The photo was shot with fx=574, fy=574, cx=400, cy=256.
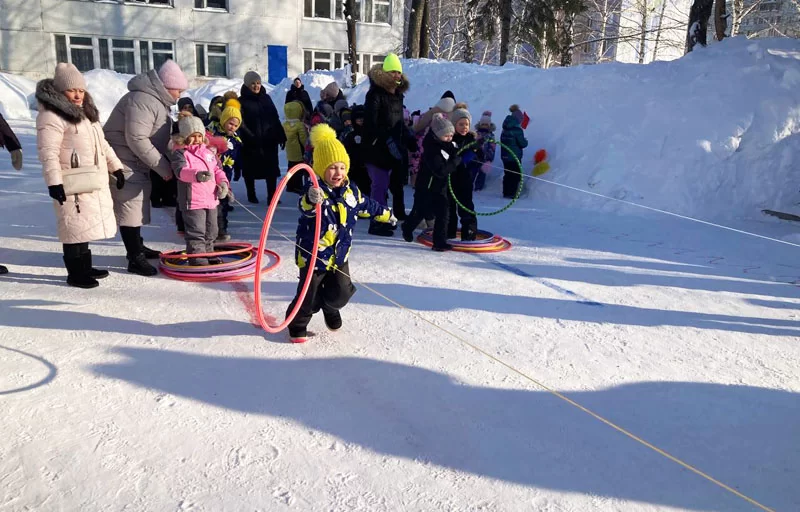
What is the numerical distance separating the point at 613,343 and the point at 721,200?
19.5 ft

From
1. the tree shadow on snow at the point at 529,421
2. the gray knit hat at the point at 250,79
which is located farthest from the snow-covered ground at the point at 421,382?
the gray knit hat at the point at 250,79

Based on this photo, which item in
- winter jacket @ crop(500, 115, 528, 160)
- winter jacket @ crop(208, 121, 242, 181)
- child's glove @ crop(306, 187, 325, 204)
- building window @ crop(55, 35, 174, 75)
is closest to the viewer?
child's glove @ crop(306, 187, 325, 204)

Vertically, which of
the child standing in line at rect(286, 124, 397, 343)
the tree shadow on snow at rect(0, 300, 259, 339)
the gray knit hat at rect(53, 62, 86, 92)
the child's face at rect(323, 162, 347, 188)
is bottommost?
the tree shadow on snow at rect(0, 300, 259, 339)

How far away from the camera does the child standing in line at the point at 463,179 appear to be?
268 inches

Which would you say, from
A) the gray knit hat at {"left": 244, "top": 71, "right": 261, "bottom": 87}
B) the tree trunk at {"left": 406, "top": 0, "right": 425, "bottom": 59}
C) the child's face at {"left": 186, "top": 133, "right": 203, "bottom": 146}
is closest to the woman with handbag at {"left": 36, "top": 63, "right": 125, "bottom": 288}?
the child's face at {"left": 186, "top": 133, "right": 203, "bottom": 146}

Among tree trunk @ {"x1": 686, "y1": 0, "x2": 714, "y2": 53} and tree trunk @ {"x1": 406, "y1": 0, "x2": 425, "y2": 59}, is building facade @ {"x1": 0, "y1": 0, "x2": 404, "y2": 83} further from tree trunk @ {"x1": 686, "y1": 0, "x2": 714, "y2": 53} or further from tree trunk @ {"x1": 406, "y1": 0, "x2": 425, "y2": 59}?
tree trunk @ {"x1": 686, "y1": 0, "x2": 714, "y2": 53}

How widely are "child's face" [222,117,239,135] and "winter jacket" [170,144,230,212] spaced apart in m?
1.42

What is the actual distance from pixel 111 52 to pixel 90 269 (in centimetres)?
2733

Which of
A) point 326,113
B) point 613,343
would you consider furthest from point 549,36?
point 613,343

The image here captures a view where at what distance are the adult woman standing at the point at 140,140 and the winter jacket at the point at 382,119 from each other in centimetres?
238

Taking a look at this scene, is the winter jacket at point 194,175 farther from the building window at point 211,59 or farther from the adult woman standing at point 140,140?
the building window at point 211,59

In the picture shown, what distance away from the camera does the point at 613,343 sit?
4.43 m

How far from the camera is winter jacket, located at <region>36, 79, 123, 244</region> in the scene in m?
4.61

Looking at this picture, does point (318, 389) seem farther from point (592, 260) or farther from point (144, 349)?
point (592, 260)
